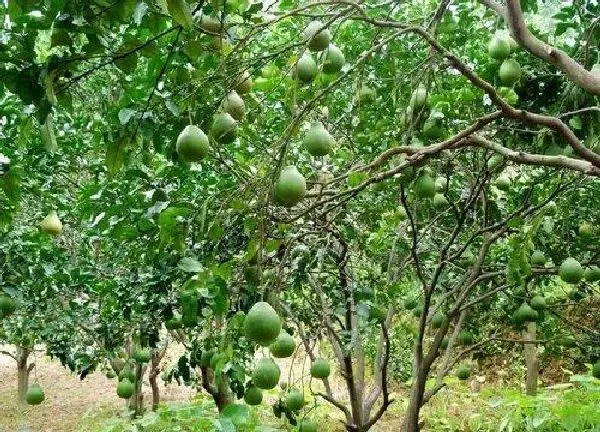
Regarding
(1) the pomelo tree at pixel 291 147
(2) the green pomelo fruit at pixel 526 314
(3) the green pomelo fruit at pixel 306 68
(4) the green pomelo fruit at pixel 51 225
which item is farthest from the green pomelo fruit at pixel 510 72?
(4) the green pomelo fruit at pixel 51 225

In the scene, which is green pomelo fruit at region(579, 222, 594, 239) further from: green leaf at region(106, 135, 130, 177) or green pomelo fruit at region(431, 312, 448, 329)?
green leaf at region(106, 135, 130, 177)

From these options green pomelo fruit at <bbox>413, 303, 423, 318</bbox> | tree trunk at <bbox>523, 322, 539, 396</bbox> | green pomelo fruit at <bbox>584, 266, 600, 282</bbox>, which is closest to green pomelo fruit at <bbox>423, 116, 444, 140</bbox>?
green pomelo fruit at <bbox>584, 266, 600, 282</bbox>

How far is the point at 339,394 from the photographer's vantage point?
30.3 ft

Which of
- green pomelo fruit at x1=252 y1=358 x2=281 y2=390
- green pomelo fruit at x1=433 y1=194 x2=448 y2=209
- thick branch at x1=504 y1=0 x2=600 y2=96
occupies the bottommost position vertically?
green pomelo fruit at x1=252 y1=358 x2=281 y2=390

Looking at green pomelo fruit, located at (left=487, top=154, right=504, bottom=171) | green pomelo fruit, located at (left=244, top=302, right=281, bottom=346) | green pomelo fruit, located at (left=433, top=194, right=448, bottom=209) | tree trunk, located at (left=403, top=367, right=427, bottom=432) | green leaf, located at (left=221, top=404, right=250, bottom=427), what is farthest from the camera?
tree trunk, located at (left=403, top=367, right=427, bottom=432)

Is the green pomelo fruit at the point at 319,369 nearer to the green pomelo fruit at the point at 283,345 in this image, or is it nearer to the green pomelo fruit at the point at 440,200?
the green pomelo fruit at the point at 440,200

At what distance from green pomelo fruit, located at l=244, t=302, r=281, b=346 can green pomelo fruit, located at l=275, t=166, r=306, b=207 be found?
10.5 inches

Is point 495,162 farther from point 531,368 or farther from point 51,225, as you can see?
point 531,368

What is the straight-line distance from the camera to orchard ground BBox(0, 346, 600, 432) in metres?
5.11

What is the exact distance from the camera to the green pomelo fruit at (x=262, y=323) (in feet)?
4.70

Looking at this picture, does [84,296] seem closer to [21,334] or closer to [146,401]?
[21,334]

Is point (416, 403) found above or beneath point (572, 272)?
beneath

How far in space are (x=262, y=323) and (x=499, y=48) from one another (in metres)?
1.55

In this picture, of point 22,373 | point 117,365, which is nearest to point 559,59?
point 117,365
